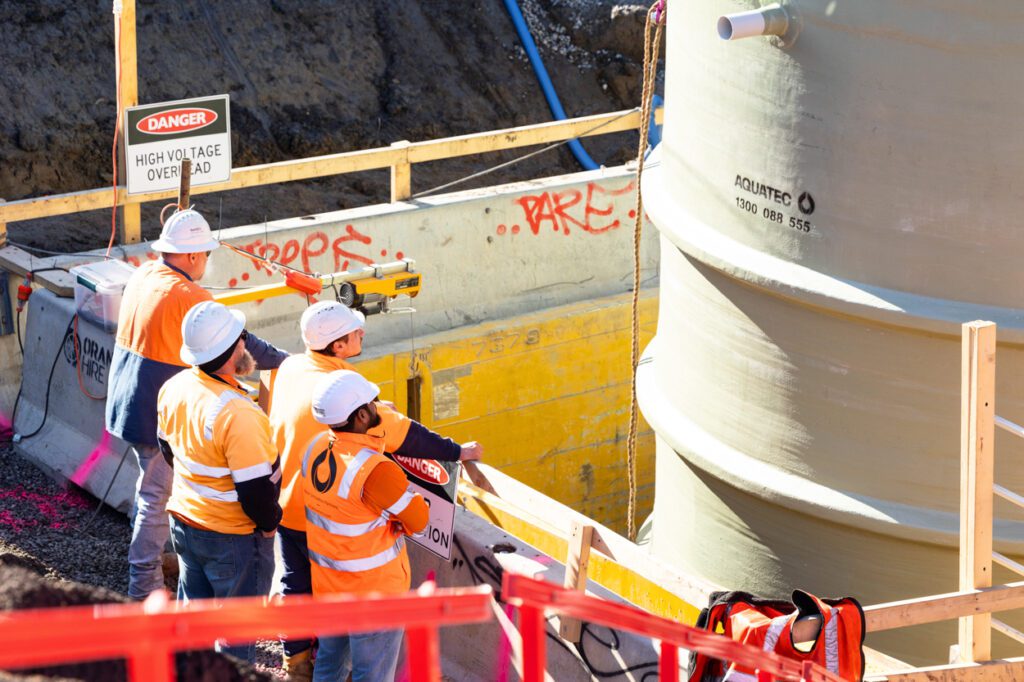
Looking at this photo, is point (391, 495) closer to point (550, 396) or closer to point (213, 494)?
point (213, 494)

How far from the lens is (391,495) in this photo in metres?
Result: 5.37

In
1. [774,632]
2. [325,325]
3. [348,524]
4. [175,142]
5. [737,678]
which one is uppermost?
[175,142]

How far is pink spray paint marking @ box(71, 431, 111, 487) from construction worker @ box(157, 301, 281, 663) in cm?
243

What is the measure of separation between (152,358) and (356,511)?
176 cm

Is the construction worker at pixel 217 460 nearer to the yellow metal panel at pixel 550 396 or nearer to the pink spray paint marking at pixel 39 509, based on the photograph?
the pink spray paint marking at pixel 39 509

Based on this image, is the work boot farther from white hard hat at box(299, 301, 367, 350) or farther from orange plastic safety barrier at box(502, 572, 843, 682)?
orange plastic safety barrier at box(502, 572, 843, 682)

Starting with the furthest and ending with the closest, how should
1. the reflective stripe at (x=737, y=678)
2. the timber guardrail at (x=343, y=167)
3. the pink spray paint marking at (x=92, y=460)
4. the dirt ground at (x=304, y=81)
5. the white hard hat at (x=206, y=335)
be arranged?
the dirt ground at (x=304, y=81) < the timber guardrail at (x=343, y=167) < the pink spray paint marking at (x=92, y=460) < the white hard hat at (x=206, y=335) < the reflective stripe at (x=737, y=678)

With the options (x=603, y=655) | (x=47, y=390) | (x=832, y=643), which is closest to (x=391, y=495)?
(x=603, y=655)

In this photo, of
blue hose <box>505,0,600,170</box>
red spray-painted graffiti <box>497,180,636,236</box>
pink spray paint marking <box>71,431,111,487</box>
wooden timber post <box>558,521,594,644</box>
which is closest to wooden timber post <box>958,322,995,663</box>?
wooden timber post <box>558,521,594,644</box>

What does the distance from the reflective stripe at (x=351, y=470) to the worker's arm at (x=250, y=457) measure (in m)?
0.35

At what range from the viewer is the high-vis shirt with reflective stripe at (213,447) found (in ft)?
18.1

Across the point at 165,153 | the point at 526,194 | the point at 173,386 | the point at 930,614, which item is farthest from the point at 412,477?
the point at 526,194

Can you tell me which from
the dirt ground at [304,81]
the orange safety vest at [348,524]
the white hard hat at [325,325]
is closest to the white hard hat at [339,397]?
the orange safety vest at [348,524]

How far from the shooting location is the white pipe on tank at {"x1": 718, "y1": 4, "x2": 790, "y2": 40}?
18.8 ft
